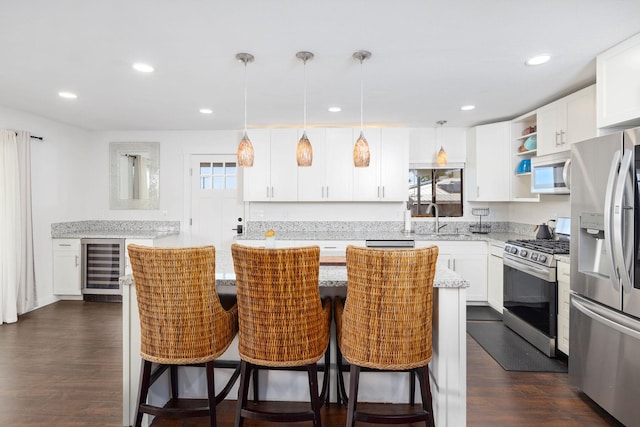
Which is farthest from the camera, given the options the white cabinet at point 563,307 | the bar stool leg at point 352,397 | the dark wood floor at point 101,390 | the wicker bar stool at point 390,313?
the white cabinet at point 563,307

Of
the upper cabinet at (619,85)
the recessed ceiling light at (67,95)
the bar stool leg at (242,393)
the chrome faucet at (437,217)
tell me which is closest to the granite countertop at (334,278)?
the bar stool leg at (242,393)

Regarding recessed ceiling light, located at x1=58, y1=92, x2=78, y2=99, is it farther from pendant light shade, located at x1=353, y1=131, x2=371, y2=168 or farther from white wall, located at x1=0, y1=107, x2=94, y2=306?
pendant light shade, located at x1=353, y1=131, x2=371, y2=168

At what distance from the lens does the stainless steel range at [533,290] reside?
2.98 metres

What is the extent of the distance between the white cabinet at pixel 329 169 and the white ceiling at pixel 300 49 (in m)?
0.63

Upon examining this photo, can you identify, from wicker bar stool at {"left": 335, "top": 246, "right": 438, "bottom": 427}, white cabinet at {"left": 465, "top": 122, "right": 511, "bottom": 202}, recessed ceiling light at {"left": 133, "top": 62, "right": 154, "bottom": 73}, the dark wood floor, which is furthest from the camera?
white cabinet at {"left": 465, "top": 122, "right": 511, "bottom": 202}

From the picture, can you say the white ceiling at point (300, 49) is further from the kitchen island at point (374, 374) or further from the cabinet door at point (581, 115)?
the kitchen island at point (374, 374)

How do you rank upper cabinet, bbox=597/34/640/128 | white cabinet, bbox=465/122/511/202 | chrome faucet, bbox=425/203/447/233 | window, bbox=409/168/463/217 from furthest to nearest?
window, bbox=409/168/463/217, chrome faucet, bbox=425/203/447/233, white cabinet, bbox=465/122/511/202, upper cabinet, bbox=597/34/640/128

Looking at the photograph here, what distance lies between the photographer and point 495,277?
4.10m

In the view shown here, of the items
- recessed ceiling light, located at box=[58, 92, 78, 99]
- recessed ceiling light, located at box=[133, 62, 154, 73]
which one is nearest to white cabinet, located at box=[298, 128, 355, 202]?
recessed ceiling light, located at box=[133, 62, 154, 73]

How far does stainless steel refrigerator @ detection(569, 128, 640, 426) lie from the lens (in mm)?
1958

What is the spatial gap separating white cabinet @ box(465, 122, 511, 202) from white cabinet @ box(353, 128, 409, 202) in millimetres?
912

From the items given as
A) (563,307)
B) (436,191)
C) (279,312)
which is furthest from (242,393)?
(436,191)

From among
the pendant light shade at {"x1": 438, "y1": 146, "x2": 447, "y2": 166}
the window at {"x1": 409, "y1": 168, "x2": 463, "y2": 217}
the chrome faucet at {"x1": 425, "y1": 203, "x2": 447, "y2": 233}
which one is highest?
the pendant light shade at {"x1": 438, "y1": 146, "x2": 447, "y2": 166}

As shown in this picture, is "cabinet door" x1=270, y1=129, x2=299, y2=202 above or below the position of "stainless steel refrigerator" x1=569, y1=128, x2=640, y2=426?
above
